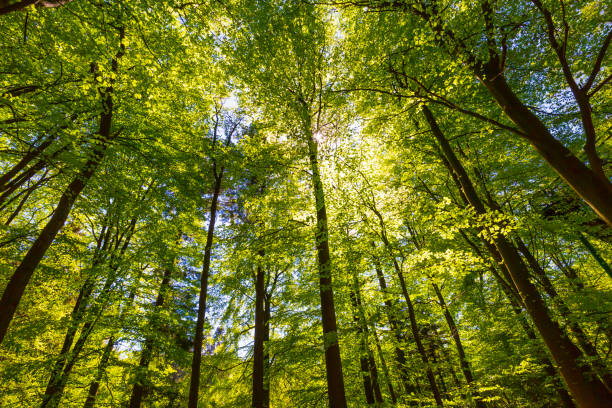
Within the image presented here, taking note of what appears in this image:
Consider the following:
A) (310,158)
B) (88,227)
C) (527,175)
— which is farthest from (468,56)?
(88,227)

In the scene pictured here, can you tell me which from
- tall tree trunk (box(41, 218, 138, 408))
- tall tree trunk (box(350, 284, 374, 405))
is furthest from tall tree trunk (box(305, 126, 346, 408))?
tall tree trunk (box(41, 218, 138, 408))

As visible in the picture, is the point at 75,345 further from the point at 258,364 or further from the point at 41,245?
the point at 258,364

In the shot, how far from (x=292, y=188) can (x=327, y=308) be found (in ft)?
15.1

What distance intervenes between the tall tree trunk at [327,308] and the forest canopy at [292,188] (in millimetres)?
67

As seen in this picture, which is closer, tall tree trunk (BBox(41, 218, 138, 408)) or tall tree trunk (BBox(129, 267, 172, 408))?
tall tree trunk (BBox(41, 218, 138, 408))

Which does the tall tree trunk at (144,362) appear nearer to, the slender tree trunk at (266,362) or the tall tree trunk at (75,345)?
the tall tree trunk at (75,345)

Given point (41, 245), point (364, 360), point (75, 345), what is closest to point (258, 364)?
point (364, 360)

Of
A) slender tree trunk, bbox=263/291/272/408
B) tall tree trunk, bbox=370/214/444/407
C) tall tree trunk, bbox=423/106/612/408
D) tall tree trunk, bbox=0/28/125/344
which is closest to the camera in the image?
tall tree trunk, bbox=423/106/612/408

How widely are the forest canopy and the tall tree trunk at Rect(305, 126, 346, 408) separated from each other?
67 mm

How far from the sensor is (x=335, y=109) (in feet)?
32.5

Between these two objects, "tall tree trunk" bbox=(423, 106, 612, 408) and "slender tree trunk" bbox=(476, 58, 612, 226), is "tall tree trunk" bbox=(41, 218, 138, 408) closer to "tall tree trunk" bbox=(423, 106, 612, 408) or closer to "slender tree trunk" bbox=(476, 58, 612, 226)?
"slender tree trunk" bbox=(476, 58, 612, 226)

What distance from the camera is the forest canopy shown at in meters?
5.61

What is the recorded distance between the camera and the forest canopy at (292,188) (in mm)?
5613

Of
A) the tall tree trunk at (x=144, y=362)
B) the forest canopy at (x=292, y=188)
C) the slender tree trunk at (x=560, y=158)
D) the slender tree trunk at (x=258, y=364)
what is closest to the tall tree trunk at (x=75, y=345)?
the forest canopy at (x=292, y=188)
